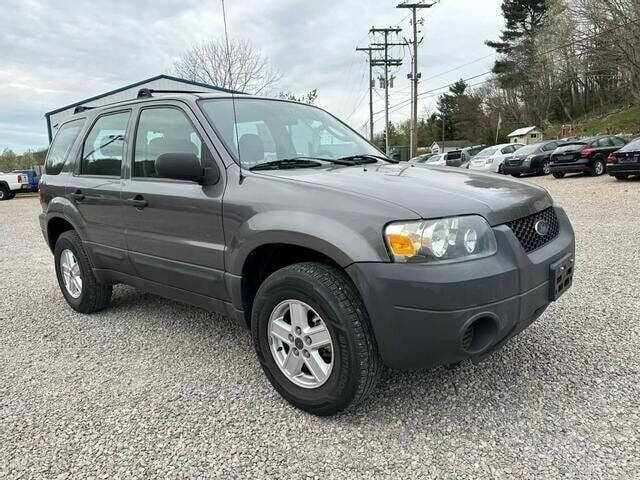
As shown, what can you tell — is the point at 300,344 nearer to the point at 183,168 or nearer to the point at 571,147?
the point at 183,168

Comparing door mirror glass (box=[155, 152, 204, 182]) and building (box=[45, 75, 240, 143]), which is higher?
building (box=[45, 75, 240, 143])

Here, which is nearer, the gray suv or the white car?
the gray suv

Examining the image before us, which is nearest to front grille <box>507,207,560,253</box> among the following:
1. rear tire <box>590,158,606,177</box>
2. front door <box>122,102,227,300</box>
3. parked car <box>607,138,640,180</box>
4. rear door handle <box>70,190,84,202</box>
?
front door <box>122,102,227,300</box>

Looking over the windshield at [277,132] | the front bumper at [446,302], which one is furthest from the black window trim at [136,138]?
the front bumper at [446,302]

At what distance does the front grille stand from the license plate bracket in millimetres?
132

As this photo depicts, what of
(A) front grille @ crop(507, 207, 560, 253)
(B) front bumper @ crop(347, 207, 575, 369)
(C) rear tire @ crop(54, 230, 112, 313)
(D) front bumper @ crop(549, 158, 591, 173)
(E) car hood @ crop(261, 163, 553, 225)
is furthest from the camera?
(D) front bumper @ crop(549, 158, 591, 173)

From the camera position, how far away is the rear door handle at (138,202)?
338 centimetres

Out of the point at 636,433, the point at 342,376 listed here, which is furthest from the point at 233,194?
the point at 636,433

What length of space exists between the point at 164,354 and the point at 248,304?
3.20ft

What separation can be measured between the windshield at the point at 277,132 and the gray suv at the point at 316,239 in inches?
0.6

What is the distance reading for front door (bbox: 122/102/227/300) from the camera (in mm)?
2988

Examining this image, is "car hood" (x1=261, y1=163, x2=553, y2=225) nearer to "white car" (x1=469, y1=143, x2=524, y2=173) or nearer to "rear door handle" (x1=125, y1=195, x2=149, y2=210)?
"rear door handle" (x1=125, y1=195, x2=149, y2=210)

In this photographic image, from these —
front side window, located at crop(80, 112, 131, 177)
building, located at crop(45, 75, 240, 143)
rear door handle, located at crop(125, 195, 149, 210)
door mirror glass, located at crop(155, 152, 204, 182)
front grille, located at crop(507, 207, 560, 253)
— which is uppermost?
building, located at crop(45, 75, 240, 143)

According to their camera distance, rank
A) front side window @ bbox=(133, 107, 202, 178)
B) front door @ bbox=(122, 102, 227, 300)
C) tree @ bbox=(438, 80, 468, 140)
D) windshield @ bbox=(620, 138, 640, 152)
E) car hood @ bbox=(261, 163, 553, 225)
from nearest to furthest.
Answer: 1. car hood @ bbox=(261, 163, 553, 225)
2. front door @ bbox=(122, 102, 227, 300)
3. front side window @ bbox=(133, 107, 202, 178)
4. windshield @ bbox=(620, 138, 640, 152)
5. tree @ bbox=(438, 80, 468, 140)
